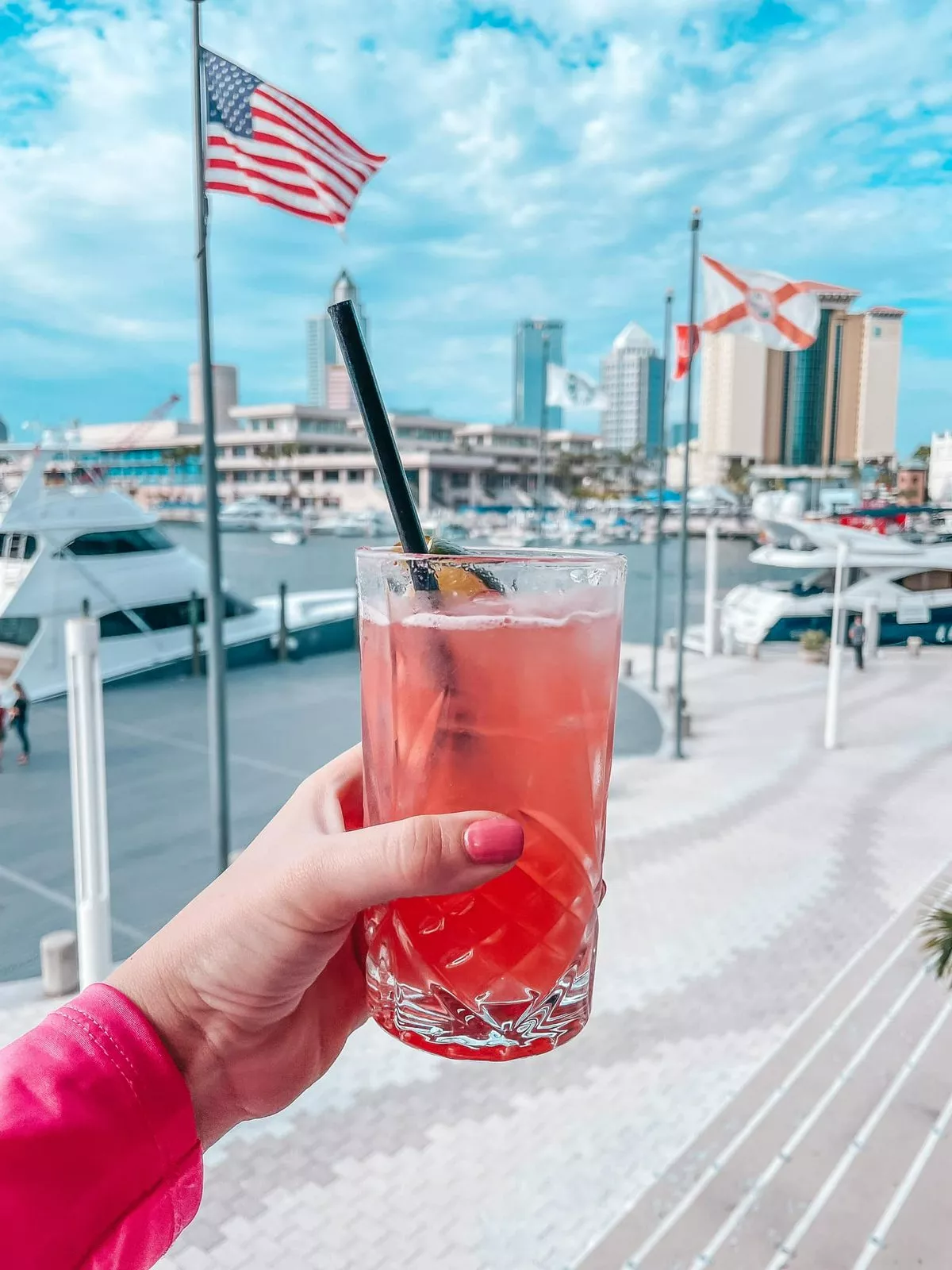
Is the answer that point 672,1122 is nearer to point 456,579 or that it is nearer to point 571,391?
point 456,579

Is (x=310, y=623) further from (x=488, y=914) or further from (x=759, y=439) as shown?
(x=759, y=439)

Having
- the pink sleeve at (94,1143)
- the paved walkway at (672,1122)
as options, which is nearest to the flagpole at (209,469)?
the paved walkway at (672,1122)

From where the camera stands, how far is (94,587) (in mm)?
17016

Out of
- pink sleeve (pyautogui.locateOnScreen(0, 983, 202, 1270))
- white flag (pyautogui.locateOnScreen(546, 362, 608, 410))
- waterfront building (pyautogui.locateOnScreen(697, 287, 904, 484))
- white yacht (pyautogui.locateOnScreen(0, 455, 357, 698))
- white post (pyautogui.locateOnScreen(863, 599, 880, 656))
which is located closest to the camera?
pink sleeve (pyautogui.locateOnScreen(0, 983, 202, 1270))

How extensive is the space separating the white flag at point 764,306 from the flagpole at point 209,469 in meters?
7.18

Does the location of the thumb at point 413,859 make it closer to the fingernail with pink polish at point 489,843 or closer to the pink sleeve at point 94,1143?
the fingernail with pink polish at point 489,843

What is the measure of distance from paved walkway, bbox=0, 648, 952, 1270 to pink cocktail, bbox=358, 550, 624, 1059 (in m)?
3.25

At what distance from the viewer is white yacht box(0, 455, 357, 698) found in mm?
16156

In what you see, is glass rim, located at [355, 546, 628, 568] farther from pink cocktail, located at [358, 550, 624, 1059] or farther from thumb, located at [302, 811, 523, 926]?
thumb, located at [302, 811, 523, 926]

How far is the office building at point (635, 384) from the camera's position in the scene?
19.1 metres

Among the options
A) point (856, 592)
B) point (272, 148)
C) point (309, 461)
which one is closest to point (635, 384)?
point (856, 592)

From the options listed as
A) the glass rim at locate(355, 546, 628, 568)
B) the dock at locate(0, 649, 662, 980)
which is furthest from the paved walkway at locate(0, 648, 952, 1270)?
the glass rim at locate(355, 546, 628, 568)

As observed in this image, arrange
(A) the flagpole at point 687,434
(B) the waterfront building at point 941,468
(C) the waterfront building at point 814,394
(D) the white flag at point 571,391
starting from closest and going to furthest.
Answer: (A) the flagpole at point 687,434
(D) the white flag at point 571,391
(C) the waterfront building at point 814,394
(B) the waterfront building at point 941,468

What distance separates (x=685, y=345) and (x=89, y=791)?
9327mm
